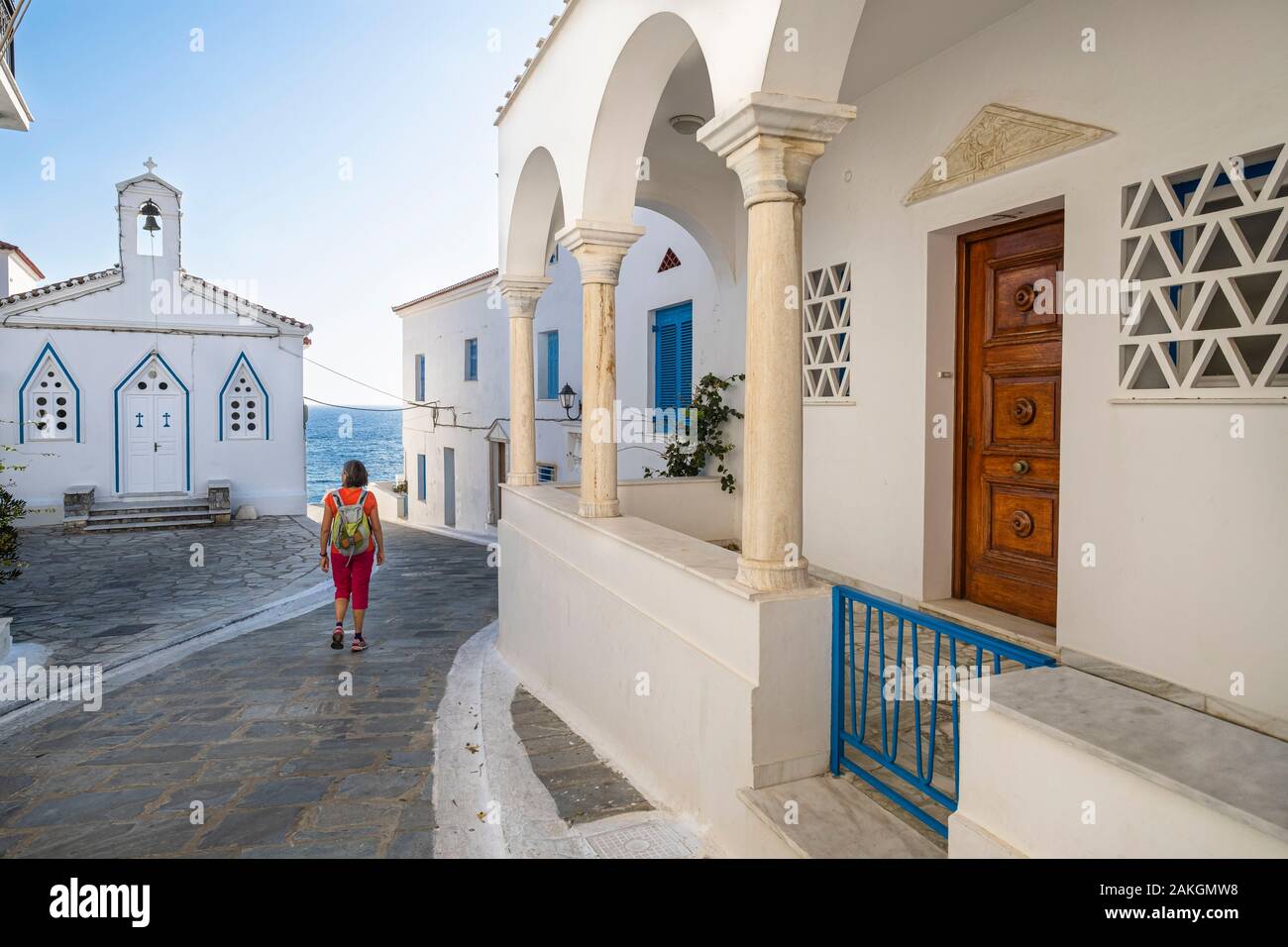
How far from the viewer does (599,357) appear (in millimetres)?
5652

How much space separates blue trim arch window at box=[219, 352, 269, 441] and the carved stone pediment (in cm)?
1467

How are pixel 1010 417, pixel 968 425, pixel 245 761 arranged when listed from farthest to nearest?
pixel 968 425 → pixel 1010 417 → pixel 245 761

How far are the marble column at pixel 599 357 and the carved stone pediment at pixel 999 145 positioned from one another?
199cm

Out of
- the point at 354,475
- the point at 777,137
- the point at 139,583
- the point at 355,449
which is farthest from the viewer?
the point at 355,449

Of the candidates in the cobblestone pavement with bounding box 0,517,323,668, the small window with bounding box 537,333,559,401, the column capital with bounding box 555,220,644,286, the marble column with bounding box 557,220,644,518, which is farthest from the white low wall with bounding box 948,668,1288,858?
the small window with bounding box 537,333,559,401

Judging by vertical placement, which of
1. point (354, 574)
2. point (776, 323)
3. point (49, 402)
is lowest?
point (354, 574)

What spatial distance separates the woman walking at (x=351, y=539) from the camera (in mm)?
6664

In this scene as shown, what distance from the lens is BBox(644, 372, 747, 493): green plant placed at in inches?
320

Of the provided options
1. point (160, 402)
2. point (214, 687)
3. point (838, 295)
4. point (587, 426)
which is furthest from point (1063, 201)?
point (160, 402)

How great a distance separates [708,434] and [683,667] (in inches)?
183

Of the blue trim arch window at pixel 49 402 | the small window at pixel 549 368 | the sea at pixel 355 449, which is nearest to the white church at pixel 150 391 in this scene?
the blue trim arch window at pixel 49 402

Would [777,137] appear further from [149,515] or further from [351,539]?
[149,515]

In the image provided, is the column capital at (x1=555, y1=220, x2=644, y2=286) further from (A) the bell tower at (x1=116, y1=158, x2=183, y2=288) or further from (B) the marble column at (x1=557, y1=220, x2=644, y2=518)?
(A) the bell tower at (x1=116, y1=158, x2=183, y2=288)

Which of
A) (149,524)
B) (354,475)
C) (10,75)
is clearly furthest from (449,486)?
(354,475)
